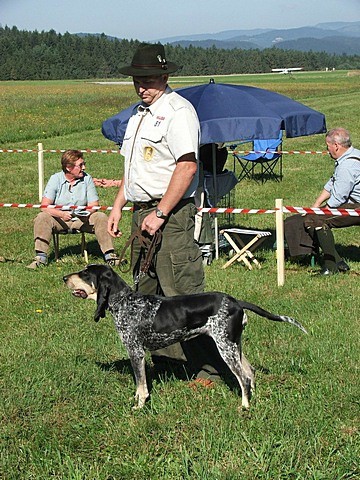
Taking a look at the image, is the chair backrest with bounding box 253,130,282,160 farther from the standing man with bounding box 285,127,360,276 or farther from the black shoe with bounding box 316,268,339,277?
the black shoe with bounding box 316,268,339,277

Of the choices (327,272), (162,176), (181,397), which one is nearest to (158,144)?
(162,176)

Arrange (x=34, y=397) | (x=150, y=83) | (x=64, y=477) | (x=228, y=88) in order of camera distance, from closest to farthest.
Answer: (x=64, y=477) → (x=150, y=83) → (x=34, y=397) → (x=228, y=88)

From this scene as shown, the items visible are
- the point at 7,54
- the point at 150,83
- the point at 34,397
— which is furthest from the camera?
the point at 7,54

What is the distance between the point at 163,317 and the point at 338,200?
16.7ft

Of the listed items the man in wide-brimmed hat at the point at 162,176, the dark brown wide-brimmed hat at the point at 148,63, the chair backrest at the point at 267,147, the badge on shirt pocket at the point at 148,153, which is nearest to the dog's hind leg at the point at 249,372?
the man in wide-brimmed hat at the point at 162,176

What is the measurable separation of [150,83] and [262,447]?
2438 millimetres

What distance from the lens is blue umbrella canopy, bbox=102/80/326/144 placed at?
8.93 m

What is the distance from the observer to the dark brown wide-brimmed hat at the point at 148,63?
4820mm

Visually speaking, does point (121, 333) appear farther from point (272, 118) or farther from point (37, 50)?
point (37, 50)

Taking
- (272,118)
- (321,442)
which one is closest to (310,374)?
(321,442)

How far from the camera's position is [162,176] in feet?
16.4

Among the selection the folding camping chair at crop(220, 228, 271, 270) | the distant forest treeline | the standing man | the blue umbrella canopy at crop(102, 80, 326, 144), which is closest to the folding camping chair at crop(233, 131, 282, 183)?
the blue umbrella canopy at crop(102, 80, 326, 144)

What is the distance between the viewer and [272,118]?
29.8ft

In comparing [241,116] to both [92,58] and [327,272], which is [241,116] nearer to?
[327,272]
